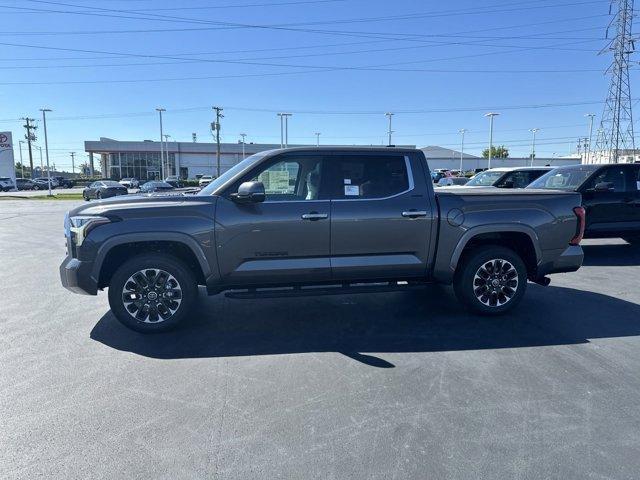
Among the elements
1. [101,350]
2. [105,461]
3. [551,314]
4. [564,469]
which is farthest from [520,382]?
[101,350]

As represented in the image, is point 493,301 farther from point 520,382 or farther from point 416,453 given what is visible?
point 416,453

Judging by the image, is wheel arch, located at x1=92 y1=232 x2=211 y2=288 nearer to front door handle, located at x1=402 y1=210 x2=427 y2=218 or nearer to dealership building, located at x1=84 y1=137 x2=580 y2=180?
front door handle, located at x1=402 y1=210 x2=427 y2=218

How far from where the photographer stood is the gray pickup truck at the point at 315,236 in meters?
4.72

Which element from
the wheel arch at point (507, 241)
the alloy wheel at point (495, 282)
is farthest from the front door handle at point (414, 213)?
the alloy wheel at point (495, 282)

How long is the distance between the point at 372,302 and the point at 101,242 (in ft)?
11.0

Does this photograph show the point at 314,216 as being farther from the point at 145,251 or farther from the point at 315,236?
the point at 145,251

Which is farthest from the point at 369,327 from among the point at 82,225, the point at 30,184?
the point at 30,184

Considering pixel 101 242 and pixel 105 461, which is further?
pixel 101 242

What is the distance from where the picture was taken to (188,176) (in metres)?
80.1

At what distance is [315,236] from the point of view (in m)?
4.91

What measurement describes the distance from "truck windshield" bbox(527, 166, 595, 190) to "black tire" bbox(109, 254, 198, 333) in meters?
7.70

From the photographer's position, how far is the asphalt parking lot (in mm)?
2801

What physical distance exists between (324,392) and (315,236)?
180 centimetres

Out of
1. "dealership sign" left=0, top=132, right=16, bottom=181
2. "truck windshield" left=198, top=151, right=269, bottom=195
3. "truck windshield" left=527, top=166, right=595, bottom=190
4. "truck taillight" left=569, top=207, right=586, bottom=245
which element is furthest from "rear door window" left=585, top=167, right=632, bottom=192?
"dealership sign" left=0, top=132, right=16, bottom=181
